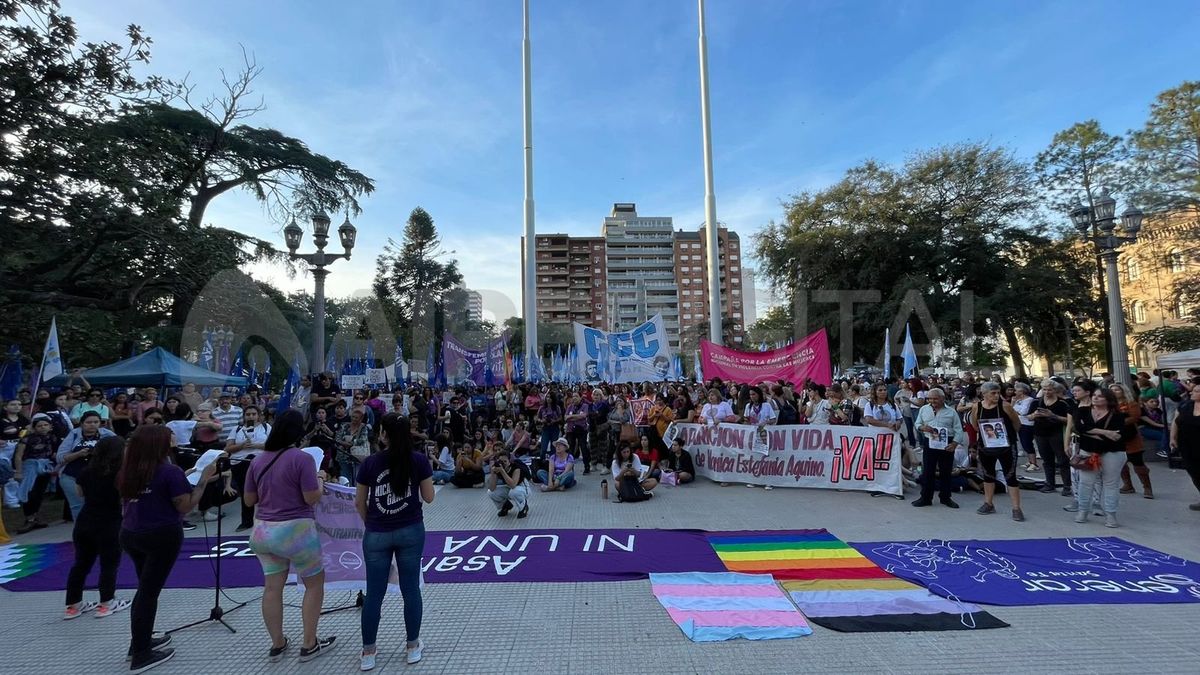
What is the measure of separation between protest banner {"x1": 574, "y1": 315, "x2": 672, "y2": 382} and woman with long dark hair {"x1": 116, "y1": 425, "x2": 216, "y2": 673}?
1597cm

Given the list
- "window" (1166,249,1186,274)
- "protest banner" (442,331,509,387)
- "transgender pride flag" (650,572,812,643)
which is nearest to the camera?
"transgender pride flag" (650,572,812,643)

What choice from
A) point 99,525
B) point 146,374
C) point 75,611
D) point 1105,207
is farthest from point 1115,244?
point 146,374

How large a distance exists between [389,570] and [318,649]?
89cm

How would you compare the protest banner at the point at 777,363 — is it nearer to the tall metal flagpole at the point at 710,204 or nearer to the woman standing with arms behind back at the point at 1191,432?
the woman standing with arms behind back at the point at 1191,432

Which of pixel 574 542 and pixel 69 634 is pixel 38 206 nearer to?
pixel 69 634

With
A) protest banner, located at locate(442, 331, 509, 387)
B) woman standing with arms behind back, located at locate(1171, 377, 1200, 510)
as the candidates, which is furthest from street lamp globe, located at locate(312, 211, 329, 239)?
woman standing with arms behind back, located at locate(1171, 377, 1200, 510)

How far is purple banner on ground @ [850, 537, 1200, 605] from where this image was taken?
496 cm

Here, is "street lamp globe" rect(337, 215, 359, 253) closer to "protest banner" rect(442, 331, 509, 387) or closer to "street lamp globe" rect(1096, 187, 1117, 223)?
"protest banner" rect(442, 331, 509, 387)

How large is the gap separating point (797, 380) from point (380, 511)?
10.6 metres

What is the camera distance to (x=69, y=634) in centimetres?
464

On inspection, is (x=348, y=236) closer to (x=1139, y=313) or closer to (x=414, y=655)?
(x=414, y=655)

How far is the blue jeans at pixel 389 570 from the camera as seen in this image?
3.90 meters

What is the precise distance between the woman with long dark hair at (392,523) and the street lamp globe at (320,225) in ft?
31.0

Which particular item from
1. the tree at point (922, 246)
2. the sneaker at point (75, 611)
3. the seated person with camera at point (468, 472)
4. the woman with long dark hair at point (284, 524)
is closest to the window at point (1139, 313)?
the tree at point (922, 246)
